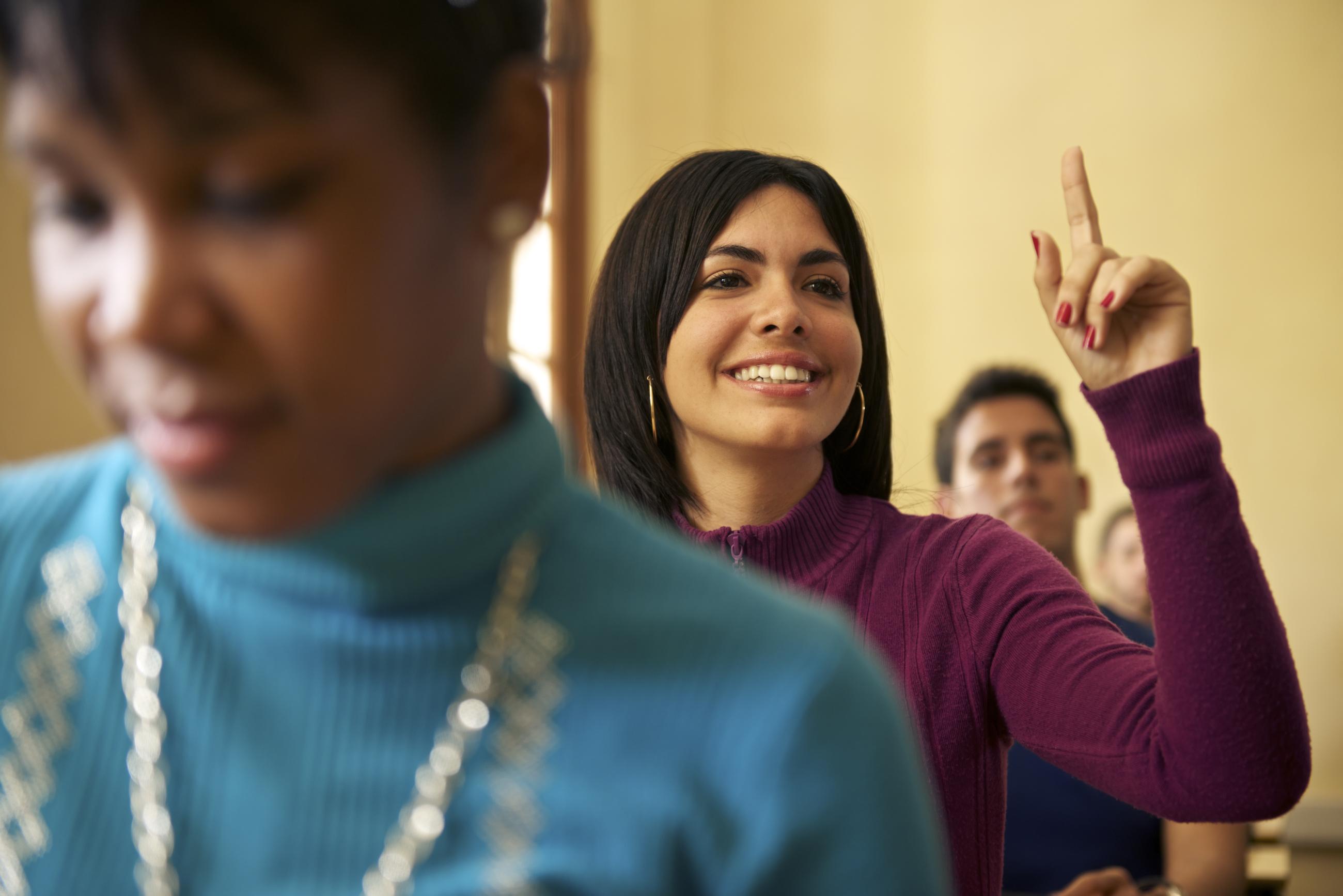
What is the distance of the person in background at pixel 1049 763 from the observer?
2.30 m

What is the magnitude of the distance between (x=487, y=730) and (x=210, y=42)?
310 mm

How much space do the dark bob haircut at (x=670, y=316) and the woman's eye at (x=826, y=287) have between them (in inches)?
1.3

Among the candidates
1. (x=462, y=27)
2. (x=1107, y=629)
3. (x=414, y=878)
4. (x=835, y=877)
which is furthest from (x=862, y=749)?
(x=1107, y=629)

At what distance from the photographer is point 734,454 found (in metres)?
1.53

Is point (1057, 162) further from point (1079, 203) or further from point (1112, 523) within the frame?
point (1079, 203)

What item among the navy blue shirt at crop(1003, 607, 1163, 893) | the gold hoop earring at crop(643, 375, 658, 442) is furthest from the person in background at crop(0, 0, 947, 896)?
the navy blue shirt at crop(1003, 607, 1163, 893)

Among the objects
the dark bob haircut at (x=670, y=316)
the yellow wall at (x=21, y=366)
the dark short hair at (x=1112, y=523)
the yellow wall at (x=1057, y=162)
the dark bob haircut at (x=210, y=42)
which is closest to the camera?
the dark bob haircut at (x=210, y=42)

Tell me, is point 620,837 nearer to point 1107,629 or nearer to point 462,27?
point 462,27

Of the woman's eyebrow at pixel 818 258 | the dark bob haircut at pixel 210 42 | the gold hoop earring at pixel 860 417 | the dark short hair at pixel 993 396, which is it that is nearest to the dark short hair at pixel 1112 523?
the dark short hair at pixel 993 396

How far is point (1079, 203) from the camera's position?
4.10ft

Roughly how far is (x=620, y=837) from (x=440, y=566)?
5.7 inches

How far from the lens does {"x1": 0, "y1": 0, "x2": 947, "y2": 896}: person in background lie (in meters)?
0.50

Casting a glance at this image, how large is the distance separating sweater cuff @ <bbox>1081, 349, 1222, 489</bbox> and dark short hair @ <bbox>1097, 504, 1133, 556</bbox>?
305 centimetres

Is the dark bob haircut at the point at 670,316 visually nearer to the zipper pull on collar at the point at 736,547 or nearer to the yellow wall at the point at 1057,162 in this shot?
the zipper pull on collar at the point at 736,547
